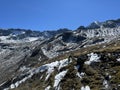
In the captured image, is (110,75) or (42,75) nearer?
(110,75)

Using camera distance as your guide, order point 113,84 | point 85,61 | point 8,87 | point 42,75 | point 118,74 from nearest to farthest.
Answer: point 113,84
point 118,74
point 85,61
point 42,75
point 8,87

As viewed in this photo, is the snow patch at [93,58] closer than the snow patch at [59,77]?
No

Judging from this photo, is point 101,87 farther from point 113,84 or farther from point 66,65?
point 66,65

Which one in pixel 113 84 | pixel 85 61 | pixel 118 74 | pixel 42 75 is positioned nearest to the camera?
pixel 113 84

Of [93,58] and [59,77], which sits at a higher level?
[93,58]

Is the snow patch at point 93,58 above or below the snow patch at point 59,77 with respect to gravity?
above

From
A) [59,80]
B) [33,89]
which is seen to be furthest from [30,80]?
[59,80]

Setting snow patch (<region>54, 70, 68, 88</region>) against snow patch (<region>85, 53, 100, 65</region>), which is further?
snow patch (<region>85, 53, 100, 65</region>)

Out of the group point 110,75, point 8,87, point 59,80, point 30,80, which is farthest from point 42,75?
A: point 110,75

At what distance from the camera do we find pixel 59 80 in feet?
419

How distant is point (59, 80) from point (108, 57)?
26679 mm

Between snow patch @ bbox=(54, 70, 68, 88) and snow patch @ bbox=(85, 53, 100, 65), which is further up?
snow patch @ bbox=(85, 53, 100, 65)

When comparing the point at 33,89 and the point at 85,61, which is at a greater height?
the point at 85,61

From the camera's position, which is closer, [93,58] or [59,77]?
[59,77]
